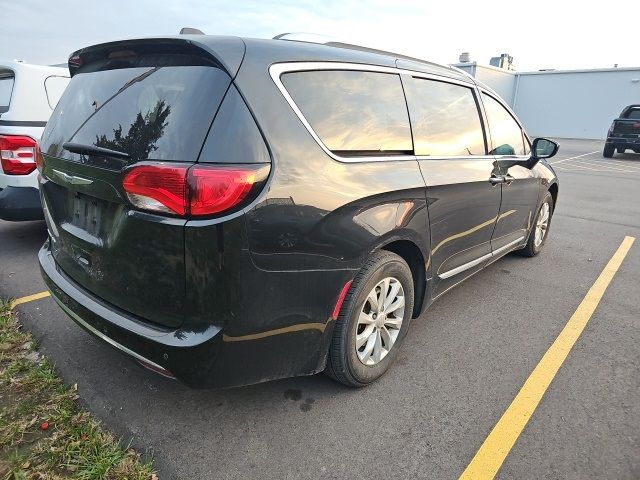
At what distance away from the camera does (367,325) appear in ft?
8.29

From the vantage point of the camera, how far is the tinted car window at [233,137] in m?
1.78

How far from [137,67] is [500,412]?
8.20 ft

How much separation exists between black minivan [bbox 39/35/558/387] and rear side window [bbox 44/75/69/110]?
2.23 m

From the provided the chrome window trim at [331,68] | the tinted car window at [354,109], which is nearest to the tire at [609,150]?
the chrome window trim at [331,68]

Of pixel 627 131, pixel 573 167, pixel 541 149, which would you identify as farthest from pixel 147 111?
pixel 627 131

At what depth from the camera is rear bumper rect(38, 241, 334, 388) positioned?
73.2 inches

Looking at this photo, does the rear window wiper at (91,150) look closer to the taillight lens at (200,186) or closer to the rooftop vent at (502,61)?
the taillight lens at (200,186)

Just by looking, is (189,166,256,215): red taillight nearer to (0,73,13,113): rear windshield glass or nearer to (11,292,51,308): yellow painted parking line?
(11,292,51,308): yellow painted parking line

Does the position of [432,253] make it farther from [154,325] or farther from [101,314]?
[101,314]

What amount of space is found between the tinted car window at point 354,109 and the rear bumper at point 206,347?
92cm

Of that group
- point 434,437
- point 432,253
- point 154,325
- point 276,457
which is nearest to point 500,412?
point 434,437

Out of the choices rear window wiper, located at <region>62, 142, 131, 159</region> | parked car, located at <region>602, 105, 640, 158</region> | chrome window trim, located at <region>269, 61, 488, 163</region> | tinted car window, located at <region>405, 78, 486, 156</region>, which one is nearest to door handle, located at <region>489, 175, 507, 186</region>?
tinted car window, located at <region>405, 78, 486, 156</region>

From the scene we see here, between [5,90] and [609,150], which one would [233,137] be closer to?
[5,90]

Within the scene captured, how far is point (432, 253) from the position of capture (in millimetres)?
2842
